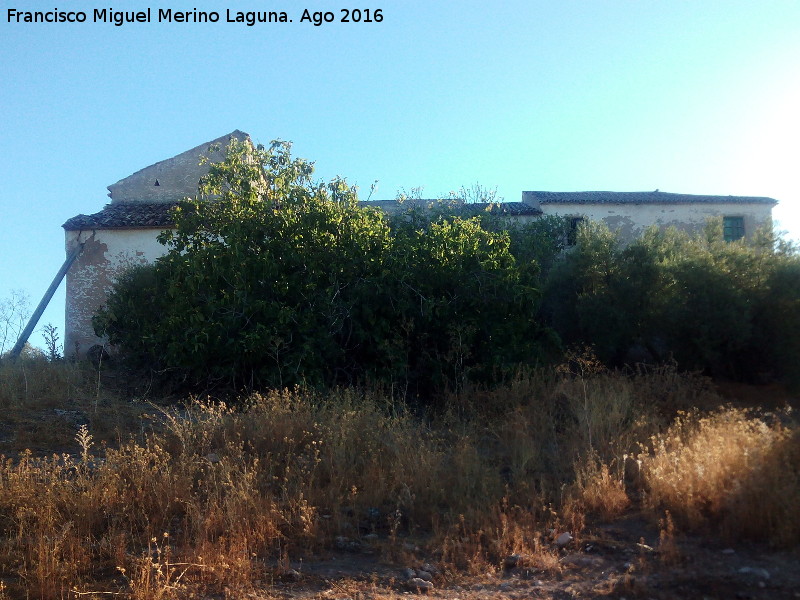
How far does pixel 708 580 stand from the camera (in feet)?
14.4

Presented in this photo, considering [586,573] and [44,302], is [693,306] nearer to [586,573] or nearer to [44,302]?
[586,573]

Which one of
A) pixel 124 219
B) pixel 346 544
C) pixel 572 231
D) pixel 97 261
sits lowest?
pixel 346 544

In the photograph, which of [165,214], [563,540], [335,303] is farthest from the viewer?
[165,214]

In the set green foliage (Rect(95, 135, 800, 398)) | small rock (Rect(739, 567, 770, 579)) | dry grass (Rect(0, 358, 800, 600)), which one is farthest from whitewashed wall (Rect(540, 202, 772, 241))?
small rock (Rect(739, 567, 770, 579))

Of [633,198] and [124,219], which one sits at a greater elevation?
[633,198]

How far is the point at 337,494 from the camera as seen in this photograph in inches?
240

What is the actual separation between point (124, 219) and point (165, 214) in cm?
104

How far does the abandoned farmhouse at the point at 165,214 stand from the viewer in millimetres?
17938

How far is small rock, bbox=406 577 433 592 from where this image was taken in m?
4.59

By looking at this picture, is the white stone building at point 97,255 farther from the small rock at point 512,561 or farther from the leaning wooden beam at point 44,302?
the small rock at point 512,561

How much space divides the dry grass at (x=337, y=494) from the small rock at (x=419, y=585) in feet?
1.06

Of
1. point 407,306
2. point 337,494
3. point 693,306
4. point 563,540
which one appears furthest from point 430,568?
point 693,306

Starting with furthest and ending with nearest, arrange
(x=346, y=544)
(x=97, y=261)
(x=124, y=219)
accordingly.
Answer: (x=124, y=219)
(x=97, y=261)
(x=346, y=544)

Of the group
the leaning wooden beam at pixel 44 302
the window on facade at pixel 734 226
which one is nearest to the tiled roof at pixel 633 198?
the window on facade at pixel 734 226
